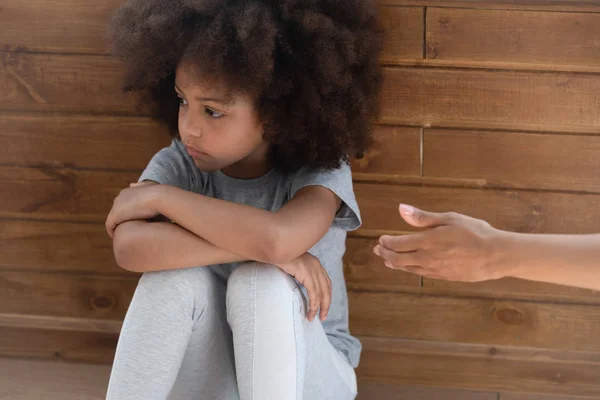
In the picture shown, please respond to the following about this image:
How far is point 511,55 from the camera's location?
144cm

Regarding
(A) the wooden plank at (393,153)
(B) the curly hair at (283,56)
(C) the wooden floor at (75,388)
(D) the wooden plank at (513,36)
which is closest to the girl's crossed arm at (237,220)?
(B) the curly hair at (283,56)

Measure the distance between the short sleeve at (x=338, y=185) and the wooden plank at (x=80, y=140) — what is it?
1.40ft

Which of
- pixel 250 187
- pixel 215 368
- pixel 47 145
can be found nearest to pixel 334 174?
pixel 250 187

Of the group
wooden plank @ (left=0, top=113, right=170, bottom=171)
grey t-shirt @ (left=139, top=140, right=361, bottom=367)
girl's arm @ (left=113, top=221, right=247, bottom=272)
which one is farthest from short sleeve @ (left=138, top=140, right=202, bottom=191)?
wooden plank @ (left=0, top=113, right=170, bottom=171)

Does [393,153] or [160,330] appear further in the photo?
[393,153]

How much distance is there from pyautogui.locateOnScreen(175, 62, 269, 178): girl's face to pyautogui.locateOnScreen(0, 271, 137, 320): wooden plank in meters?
0.56

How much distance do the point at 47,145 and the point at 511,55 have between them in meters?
0.97

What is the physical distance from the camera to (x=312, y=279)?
47.4 inches

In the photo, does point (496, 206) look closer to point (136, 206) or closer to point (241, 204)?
point (241, 204)

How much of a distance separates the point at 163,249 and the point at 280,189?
0.87ft

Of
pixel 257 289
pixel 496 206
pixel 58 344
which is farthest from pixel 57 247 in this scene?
pixel 496 206

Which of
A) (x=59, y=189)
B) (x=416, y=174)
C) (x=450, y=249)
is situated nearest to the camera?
(x=450, y=249)

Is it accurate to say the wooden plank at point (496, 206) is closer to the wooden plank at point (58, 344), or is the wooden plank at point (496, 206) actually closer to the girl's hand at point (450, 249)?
the girl's hand at point (450, 249)

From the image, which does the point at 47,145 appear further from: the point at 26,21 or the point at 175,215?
the point at 175,215
